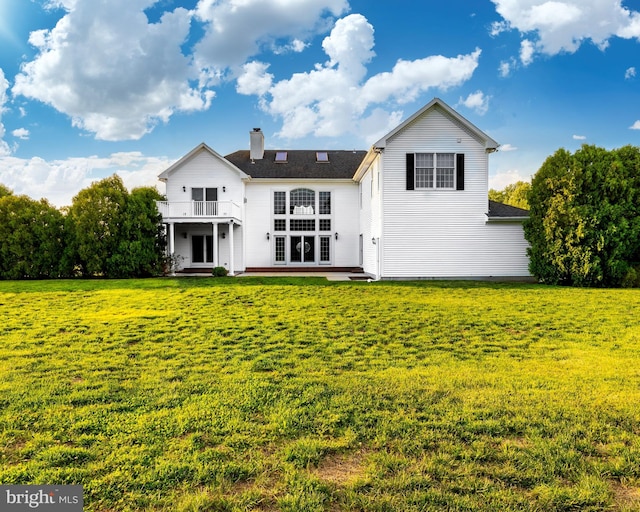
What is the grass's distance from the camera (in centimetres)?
255

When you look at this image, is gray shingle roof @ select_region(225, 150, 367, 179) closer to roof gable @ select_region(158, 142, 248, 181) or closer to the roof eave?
roof gable @ select_region(158, 142, 248, 181)

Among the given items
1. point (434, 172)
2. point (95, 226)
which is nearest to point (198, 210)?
point (95, 226)

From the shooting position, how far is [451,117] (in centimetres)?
1706

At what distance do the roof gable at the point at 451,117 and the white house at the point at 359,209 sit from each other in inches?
1.9

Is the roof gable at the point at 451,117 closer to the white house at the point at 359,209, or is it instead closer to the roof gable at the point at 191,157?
the white house at the point at 359,209

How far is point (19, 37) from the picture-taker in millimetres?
13094

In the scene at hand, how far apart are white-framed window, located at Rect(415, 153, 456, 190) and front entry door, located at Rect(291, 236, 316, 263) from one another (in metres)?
8.78

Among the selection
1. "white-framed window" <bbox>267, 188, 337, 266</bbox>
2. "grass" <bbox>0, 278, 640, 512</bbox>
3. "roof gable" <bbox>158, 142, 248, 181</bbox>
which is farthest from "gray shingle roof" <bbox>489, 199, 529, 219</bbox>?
"roof gable" <bbox>158, 142, 248, 181</bbox>

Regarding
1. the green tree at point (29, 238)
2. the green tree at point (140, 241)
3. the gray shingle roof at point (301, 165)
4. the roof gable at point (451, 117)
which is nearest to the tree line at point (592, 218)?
the roof gable at point (451, 117)

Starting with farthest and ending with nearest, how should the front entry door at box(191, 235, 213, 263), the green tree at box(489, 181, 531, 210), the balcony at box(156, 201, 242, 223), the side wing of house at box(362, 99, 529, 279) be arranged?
the green tree at box(489, 181, 531, 210) < the front entry door at box(191, 235, 213, 263) < the balcony at box(156, 201, 242, 223) < the side wing of house at box(362, 99, 529, 279)

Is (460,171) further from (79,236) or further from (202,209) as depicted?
(79,236)

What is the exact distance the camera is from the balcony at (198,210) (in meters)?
20.4

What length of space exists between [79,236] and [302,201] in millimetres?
11981

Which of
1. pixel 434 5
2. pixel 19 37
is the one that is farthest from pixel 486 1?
pixel 19 37
